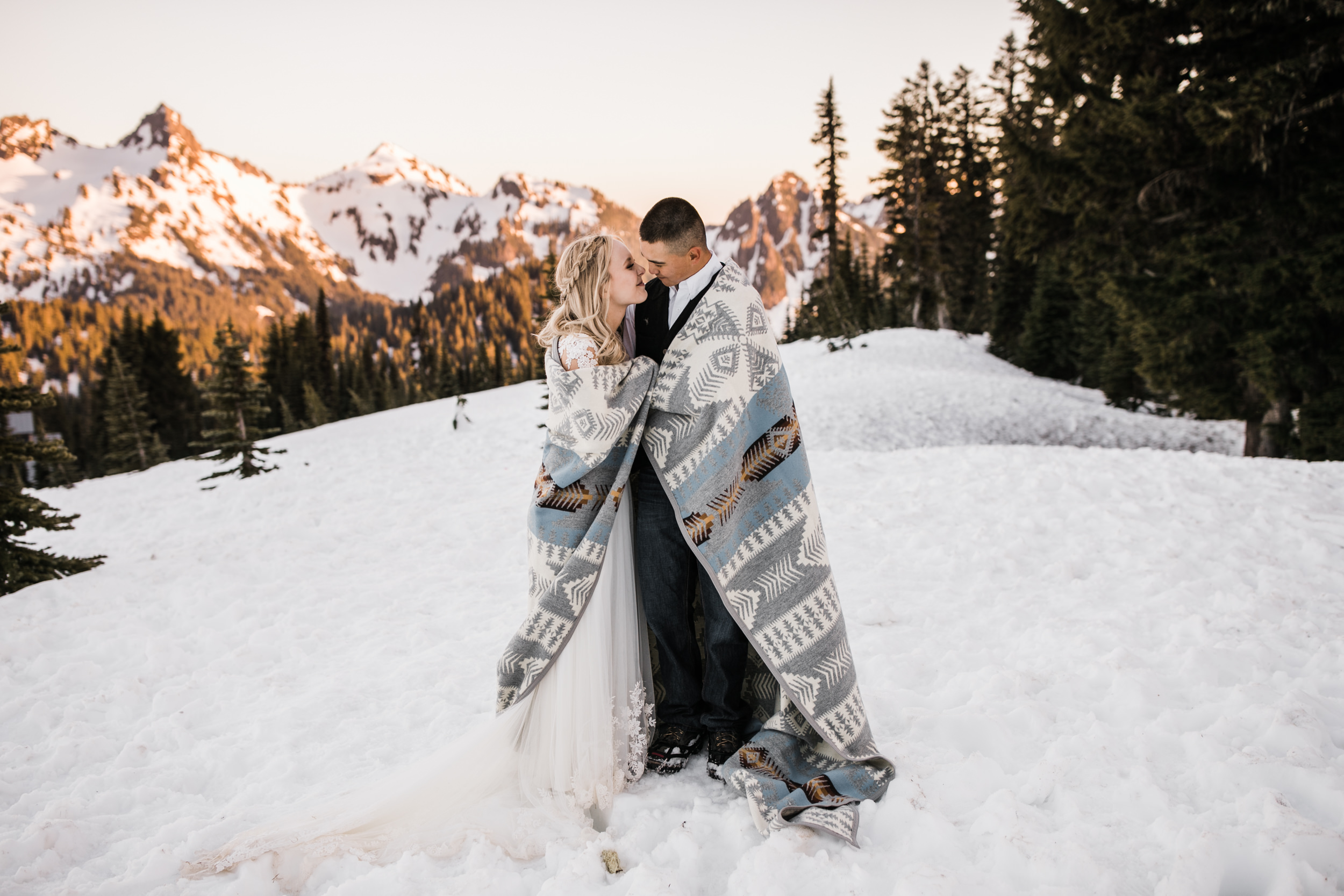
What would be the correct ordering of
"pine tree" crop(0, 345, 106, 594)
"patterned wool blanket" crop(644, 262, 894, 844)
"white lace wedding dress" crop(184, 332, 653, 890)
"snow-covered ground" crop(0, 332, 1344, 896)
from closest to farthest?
"snow-covered ground" crop(0, 332, 1344, 896), "white lace wedding dress" crop(184, 332, 653, 890), "patterned wool blanket" crop(644, 262, 894, 844), "pine tree" crop(0, 345, 106, 594)

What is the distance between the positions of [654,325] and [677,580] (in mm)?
1292

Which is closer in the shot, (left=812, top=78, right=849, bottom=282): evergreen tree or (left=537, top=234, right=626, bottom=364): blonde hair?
(left=537, top=234, right=626, bottom=364): blonde hair

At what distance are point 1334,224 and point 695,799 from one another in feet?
43.5

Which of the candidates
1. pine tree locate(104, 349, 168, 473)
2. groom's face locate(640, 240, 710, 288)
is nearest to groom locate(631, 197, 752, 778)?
groom's face locate(640, 240, 710, 288)

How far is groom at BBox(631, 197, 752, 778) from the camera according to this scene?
10.4 feet

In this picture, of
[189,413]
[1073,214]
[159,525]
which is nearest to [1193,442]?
[1073,214]

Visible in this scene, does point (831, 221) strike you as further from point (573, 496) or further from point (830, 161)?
point (573, 496)

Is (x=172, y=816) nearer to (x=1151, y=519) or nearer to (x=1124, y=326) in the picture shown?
(x=1151, y=519)

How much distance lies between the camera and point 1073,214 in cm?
1312

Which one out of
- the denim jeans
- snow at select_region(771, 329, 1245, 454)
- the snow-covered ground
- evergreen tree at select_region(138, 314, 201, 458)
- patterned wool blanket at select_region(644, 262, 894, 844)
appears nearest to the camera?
the snow-covered ground

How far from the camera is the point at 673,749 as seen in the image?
3.44m

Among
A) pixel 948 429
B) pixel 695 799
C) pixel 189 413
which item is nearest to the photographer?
pixel 695 799

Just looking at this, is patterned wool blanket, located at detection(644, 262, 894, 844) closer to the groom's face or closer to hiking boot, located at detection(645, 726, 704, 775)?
the groom's face

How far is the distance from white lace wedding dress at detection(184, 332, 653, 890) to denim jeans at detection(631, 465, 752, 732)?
9 cm
